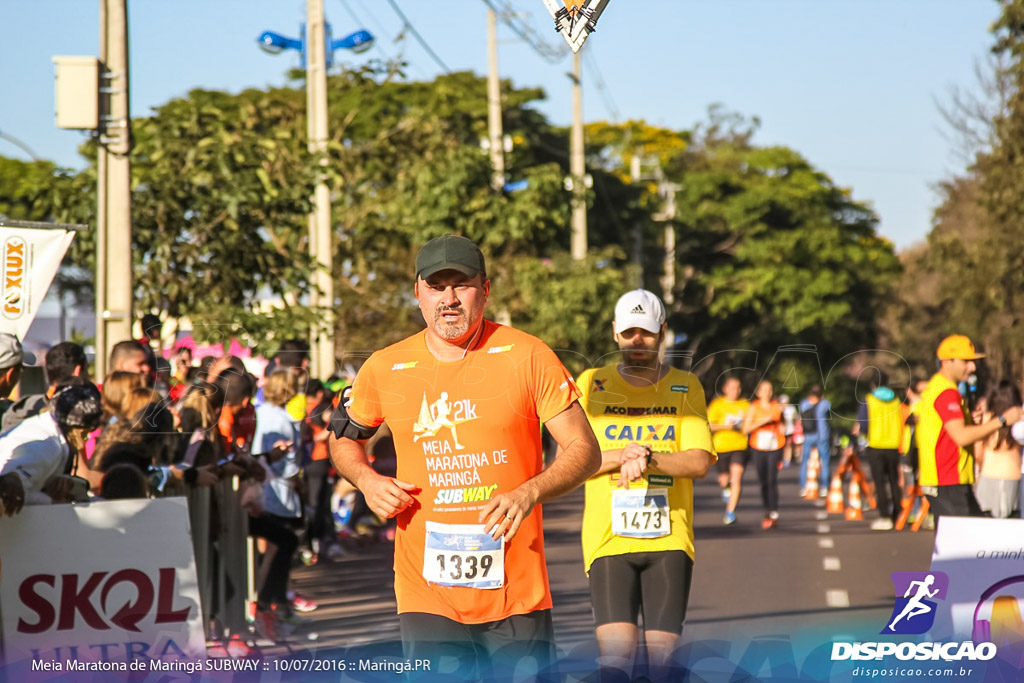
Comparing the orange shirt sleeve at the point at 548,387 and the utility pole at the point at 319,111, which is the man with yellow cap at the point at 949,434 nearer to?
the orange shirt sleeve at the point at 548,387

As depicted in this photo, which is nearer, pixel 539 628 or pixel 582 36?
pixel 539 628

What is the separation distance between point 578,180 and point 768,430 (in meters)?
11.5

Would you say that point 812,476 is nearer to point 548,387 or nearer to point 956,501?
point 956,501

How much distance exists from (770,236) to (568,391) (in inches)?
2447

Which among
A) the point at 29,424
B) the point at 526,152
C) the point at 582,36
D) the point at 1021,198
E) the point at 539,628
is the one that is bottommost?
the point at 539,628

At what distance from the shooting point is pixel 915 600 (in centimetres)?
745

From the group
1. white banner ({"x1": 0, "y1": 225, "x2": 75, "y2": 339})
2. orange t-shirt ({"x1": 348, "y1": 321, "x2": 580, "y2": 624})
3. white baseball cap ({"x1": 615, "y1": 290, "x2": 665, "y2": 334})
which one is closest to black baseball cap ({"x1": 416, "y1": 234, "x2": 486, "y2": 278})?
orange t-shirt ({"x1": 348, "y1": 321, "x2": 580, "y2": 624})

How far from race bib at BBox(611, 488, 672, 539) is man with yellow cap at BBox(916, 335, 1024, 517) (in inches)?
134

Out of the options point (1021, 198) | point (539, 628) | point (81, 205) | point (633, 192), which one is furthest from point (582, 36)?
point (633, 192)

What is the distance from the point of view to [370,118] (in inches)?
1695

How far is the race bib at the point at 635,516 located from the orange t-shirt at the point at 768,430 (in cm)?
1044

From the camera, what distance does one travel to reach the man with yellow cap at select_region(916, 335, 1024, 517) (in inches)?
368

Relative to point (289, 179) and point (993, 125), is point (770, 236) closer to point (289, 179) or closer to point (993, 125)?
point (993, 125)

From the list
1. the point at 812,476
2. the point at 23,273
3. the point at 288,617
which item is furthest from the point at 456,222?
the point at 23,273
